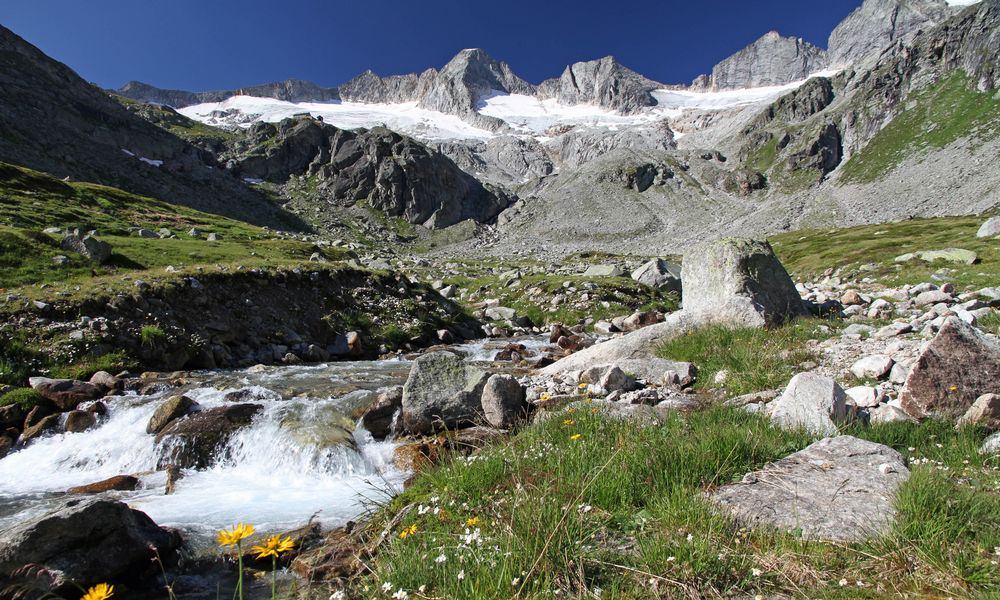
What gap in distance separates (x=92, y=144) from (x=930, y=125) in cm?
22211

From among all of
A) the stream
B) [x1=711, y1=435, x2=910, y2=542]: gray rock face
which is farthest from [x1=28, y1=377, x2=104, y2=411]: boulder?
[x1=711, y1=435, x2=910, y2=542]: gray rock face

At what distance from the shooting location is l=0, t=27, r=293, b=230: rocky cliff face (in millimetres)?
81438

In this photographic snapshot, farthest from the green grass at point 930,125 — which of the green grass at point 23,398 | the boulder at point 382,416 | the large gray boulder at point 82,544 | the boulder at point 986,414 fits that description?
the green grass at point 23,398

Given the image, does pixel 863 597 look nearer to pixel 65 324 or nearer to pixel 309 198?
pixel 65 324

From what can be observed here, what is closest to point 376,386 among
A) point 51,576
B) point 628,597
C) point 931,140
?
point 51,576

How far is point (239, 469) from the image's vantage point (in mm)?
9164

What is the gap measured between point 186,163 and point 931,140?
21222 centimetres

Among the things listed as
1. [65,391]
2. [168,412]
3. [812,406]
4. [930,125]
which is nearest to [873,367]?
[812,406]

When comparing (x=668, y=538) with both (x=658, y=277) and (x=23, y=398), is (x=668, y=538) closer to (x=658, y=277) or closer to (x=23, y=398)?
(x=23, y=398)

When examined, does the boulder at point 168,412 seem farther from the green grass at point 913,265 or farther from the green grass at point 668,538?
the green grass at point 913,265

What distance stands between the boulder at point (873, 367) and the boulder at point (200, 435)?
12405mm

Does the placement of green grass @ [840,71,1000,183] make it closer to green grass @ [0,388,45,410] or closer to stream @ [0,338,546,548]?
stream @ [0,338,546,548]

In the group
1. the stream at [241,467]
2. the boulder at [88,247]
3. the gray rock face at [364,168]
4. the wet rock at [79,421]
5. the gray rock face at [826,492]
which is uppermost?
the gray rock face at [364,168]

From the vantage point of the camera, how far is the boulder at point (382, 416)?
9.93 metres
